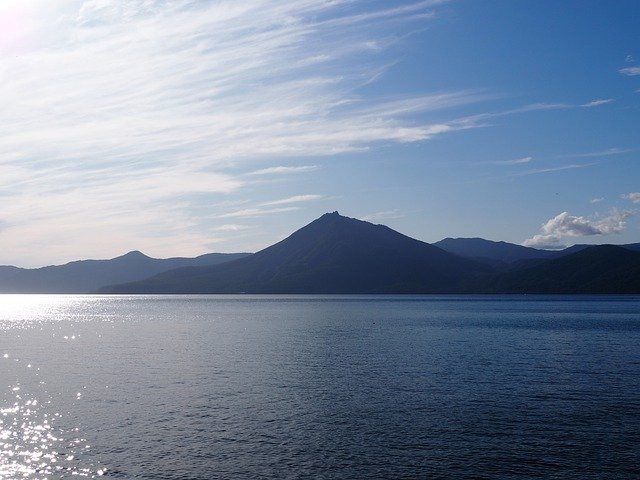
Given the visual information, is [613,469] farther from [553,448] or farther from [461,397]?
[461,397]

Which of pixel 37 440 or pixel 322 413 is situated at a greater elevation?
pixel 37 440

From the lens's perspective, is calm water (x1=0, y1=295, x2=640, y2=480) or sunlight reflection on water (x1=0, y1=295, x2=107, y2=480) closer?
sunlight reflection on water (x1=0, y1=295, x2=107, y2=480)

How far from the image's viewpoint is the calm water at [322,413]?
1666 inches

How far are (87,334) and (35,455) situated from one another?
4635 inches

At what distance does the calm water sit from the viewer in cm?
4231

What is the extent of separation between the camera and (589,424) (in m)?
52.5

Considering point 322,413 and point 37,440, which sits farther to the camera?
point 322,413

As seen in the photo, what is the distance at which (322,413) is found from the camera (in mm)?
57812

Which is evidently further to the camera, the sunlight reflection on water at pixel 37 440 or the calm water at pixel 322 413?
the calm water at pixel 322 413

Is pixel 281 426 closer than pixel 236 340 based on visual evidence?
Yes

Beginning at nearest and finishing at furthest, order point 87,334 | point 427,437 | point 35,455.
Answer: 1. point 35,455
2. point 427,437
3. point 87,334

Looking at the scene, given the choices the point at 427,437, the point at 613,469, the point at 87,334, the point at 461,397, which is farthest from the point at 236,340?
the point at 613,469

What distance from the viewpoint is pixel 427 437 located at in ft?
161

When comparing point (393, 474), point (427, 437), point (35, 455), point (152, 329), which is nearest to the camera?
point (393, 474)
